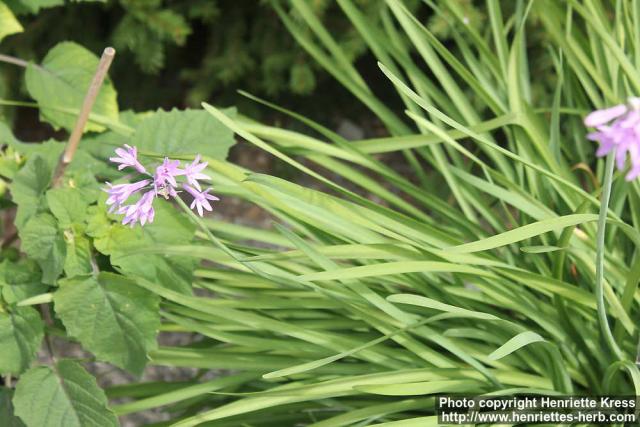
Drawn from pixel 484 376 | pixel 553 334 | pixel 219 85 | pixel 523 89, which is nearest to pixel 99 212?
pixel 484 376

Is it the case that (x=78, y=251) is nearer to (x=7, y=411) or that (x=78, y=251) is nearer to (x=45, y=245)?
(x=45, y=245)

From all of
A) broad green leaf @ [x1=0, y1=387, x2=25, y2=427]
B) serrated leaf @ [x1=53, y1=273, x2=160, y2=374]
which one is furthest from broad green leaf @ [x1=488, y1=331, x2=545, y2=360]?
broad green leaf @ [x1=0, y1=387, x2=25, y2=427]

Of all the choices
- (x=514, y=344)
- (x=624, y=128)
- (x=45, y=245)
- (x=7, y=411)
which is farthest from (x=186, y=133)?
A: (x=624, y=128)

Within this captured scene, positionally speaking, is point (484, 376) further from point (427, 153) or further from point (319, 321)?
point (427, 153)

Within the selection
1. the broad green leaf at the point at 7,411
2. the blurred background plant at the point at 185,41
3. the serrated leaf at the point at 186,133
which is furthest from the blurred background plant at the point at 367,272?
Answer: the blurred background plant at the point at 185,41

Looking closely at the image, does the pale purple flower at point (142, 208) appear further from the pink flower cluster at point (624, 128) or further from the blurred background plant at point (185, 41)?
the blurred background plant at point (185, 41)

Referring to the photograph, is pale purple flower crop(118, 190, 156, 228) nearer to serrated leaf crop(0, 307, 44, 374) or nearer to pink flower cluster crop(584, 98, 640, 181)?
serrated leaf crop(0, 307, 44, 374)
